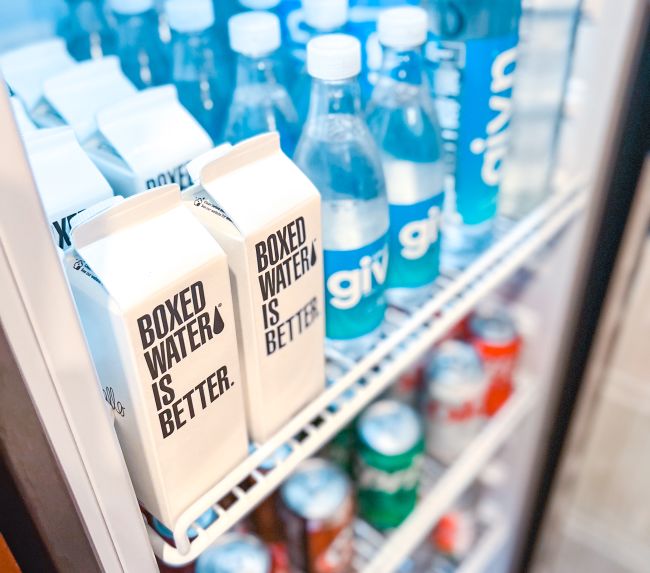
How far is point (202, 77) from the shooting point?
742 mm

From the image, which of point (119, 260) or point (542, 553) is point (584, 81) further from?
point (542, 553)

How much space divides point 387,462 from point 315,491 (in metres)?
0.13

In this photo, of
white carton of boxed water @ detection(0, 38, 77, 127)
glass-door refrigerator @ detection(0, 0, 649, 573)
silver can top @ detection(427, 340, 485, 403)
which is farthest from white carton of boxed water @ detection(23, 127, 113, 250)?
silver can top @ detection(427, 340, 485, 403)

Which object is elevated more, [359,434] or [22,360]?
[22,360]

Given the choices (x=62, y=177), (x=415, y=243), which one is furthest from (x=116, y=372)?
(x=415, y=243)

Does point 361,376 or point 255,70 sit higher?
point 255,70

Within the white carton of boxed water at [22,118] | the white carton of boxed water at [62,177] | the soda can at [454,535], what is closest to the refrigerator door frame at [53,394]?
the white carton of boxed water at [62,177]

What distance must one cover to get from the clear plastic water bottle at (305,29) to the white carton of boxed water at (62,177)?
0.29 metres

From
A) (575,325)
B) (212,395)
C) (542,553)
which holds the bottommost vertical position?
(542,553)

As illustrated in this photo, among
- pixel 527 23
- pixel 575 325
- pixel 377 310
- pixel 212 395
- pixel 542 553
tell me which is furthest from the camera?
pixel 542 553

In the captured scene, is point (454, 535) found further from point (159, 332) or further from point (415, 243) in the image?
point (159, 332)

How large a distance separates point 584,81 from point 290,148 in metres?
0.48

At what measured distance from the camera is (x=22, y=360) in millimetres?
367

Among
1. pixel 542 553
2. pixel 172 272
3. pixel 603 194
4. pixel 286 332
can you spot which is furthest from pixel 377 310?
pixel 542 553
